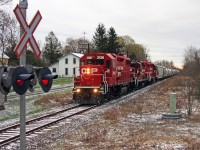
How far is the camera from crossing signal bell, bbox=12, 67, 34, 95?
5.52 m

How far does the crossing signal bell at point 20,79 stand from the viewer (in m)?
5.52

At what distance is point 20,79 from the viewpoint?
5.56 metres

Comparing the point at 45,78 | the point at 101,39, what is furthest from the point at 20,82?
the point at 101,39

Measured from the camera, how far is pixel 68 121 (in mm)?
15453

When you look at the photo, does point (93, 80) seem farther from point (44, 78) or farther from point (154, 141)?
point (44, 78)

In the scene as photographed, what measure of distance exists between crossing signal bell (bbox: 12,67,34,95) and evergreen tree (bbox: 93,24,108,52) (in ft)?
258

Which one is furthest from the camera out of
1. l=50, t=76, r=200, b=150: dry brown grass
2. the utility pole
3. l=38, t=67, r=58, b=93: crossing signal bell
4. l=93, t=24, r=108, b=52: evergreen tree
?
l=93, t=24, r=108, b=52: evergreen tree

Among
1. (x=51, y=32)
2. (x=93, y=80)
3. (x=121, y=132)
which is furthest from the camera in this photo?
(x=51, y=32)

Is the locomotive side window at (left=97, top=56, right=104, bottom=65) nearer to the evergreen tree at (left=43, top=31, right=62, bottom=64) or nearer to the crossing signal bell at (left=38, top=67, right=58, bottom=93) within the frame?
the crossing signal bell at (left=38, top=67, right=58, bottom=93)

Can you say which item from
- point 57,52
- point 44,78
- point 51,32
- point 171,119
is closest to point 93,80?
point 171,119

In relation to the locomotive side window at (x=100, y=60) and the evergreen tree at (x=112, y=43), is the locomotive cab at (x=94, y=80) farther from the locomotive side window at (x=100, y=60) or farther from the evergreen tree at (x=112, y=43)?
the evergreen tree at (x=112, y=43)

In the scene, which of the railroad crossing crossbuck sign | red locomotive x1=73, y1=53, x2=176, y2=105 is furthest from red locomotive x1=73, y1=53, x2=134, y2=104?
the railroad crossing crossbuck sign

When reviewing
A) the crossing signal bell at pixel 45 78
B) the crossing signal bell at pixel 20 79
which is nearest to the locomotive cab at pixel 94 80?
the crossing signal bell at pixel 45 78

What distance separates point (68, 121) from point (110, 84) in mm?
8907
